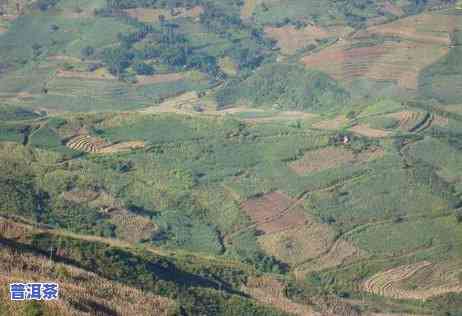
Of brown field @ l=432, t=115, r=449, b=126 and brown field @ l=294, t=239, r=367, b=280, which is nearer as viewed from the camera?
brown field @ l=294, t=239, r=367, b=280

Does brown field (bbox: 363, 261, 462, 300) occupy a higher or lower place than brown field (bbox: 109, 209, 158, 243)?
higher

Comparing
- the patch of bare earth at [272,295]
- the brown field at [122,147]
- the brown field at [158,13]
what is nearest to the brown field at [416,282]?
the patch of bare earth at [272,295]

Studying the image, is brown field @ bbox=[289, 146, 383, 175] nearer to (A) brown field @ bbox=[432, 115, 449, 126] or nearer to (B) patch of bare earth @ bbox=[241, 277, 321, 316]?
(A) brown field @ bbox=[432, 115, 449, 126]

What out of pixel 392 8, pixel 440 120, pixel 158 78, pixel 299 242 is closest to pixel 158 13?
pixel 158 78

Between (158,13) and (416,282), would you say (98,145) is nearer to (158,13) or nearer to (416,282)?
(416,282)

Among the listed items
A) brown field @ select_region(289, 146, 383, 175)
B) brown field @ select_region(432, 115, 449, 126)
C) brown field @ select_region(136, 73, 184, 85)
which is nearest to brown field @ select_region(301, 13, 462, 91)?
brown field @ select_region(136, 73, 184, 85)
